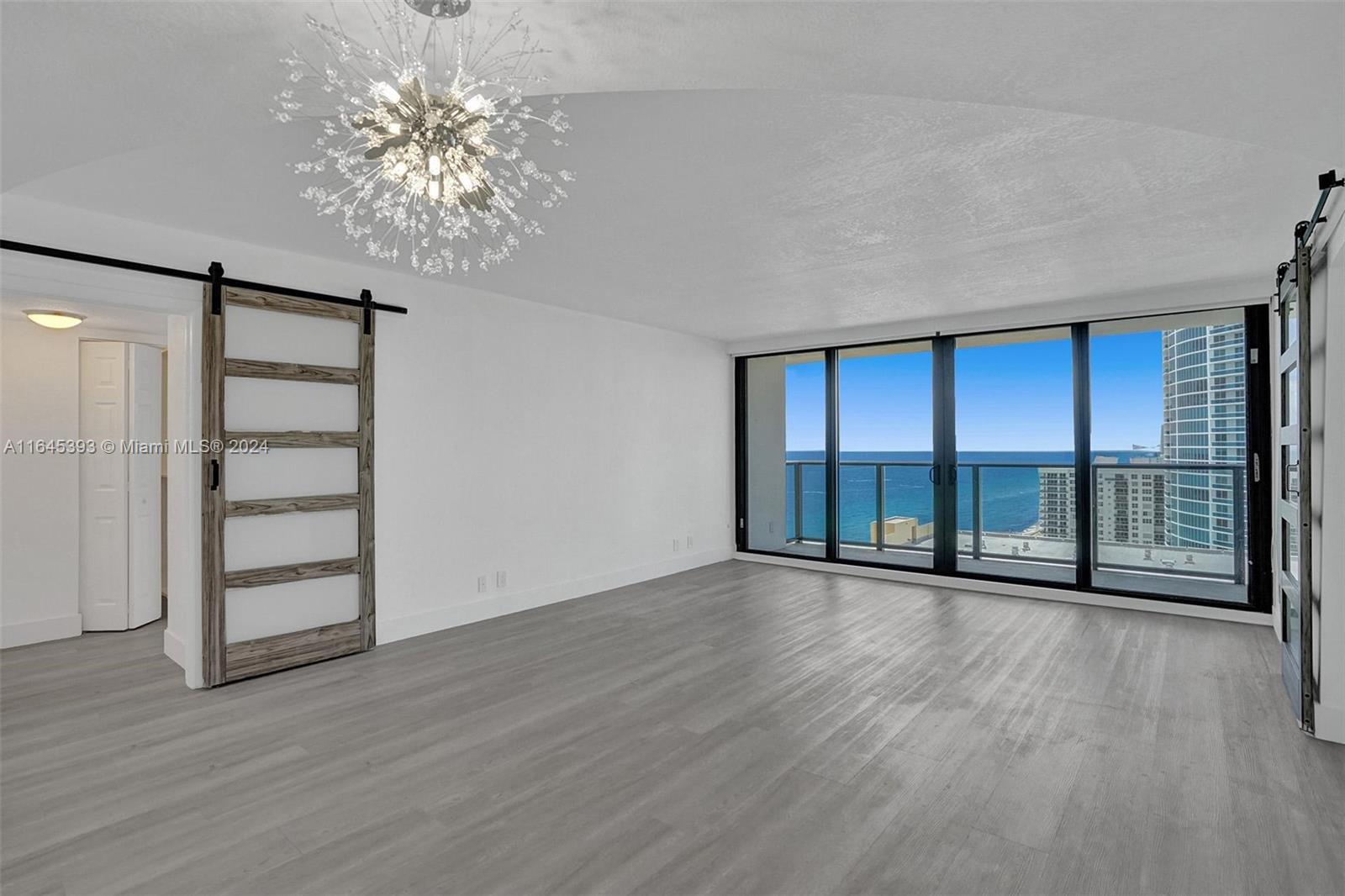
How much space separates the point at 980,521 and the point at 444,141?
20.7ft

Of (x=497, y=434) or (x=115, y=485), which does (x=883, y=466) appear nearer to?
(x=497, y=434)

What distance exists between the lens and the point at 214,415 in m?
3.72

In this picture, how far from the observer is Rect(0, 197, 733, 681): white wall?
412 cm

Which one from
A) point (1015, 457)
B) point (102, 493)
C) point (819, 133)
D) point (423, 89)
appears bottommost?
point (102, 493)

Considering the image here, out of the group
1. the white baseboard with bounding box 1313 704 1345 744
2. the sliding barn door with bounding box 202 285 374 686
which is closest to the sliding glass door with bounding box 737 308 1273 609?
the white baseboard with bounding box 1313 704 1345 744

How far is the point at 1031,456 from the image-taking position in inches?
244

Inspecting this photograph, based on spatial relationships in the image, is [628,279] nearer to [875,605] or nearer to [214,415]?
[214,415]

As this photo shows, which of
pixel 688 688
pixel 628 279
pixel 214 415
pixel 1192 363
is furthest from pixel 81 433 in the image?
pixel 1192 363

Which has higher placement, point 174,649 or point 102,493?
point 102,493

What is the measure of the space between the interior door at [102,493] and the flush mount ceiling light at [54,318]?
1.62 ft

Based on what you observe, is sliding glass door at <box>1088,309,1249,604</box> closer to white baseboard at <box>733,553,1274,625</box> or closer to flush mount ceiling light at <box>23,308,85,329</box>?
white baseboard at <box>733,553,1274,625</box>

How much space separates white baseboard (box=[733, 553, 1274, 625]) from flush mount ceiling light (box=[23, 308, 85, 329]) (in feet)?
21.6

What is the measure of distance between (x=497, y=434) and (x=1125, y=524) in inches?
221

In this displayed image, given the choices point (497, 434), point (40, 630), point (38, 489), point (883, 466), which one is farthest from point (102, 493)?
point (883, 466)
